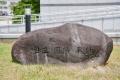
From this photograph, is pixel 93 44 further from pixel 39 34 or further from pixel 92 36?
pixel 39 34

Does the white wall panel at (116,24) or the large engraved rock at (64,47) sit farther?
the white wall panel at (116,24)

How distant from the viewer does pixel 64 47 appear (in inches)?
363

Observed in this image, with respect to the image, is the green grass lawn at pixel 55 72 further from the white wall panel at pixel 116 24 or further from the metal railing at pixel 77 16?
the metal railing at pixel 77 16

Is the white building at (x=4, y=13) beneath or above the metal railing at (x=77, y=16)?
beneath

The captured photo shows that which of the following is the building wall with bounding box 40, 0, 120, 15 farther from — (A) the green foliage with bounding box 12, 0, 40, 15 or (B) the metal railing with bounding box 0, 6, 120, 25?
(A) the green foliage with bounding box 12, 0, 40, 15

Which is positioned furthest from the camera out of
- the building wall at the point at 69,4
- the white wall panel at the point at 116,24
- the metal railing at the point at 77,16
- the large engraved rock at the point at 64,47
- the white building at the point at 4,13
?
the building wall at the point at 69,4

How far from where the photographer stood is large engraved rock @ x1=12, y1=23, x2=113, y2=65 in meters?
9.20

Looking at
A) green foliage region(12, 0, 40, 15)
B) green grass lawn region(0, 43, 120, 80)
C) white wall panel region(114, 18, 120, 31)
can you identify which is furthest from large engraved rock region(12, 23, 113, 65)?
green foliage region(12, 0, 40, 15)

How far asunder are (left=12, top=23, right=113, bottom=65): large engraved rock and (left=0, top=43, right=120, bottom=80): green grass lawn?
24 cm

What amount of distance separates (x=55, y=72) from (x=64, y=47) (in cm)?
82

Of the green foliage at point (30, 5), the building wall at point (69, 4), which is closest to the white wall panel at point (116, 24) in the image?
the building wall at point (69, 4)

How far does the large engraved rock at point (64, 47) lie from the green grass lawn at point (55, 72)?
0.24 meters

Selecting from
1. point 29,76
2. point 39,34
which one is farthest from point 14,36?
Result: point 29,76

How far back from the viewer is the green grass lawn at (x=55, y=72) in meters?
8.24
